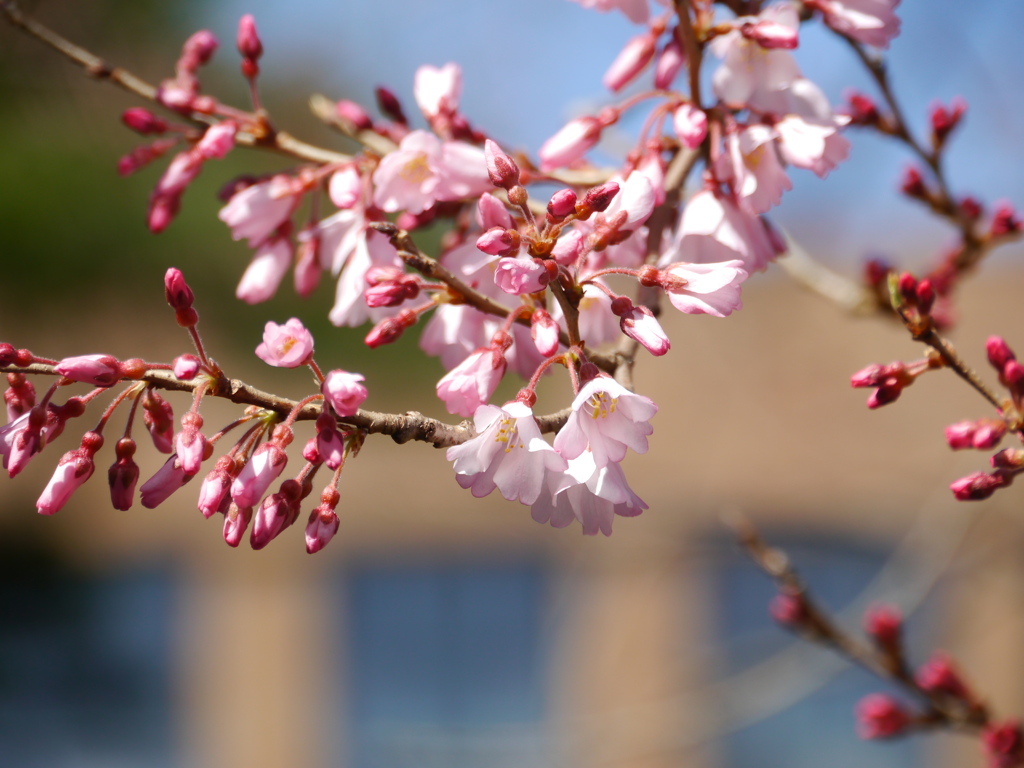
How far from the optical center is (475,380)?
0.64 metres

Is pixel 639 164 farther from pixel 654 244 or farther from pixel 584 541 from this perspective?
pixel 584 541

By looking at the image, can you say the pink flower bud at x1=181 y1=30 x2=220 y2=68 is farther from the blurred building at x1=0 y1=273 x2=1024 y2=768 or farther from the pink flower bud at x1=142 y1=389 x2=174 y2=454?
the blurred building at x1=0 y1=273 x2=1024 y2=768

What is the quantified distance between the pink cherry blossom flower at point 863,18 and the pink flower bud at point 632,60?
167 mm

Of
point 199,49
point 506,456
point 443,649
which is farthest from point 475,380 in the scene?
point 443,649

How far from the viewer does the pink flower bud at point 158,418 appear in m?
0.60

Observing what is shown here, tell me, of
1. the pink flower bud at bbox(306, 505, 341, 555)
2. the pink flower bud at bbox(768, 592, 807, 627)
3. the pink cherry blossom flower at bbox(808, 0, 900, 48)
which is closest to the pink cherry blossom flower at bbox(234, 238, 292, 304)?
the pink flower bud at bbox(306, 505, 341, 555)

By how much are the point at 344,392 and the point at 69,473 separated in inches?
9.4

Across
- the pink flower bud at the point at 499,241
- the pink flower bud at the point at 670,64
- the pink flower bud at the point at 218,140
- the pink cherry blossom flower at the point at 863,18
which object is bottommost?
the pink flower bud at the point at 499,241

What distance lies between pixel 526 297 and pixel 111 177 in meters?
3.41

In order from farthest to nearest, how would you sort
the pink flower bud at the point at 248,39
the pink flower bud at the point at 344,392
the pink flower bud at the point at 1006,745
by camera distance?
the pink flower bud at the point at 1006,745
the pink flower bud at the point at 248,39
the pink flower bud at the point at 344,392

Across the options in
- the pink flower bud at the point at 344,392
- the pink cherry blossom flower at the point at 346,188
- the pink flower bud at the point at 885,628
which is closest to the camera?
the pink flower bud at the point at 344,392

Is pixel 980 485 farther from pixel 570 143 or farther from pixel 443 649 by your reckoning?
pixel 443 649

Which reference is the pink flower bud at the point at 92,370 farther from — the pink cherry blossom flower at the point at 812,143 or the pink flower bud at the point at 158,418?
the pink cherry blossom flower at the point at 812,143

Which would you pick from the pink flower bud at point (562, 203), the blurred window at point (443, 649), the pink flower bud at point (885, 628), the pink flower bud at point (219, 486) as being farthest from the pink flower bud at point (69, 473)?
the blurred window at point (443, 649)
